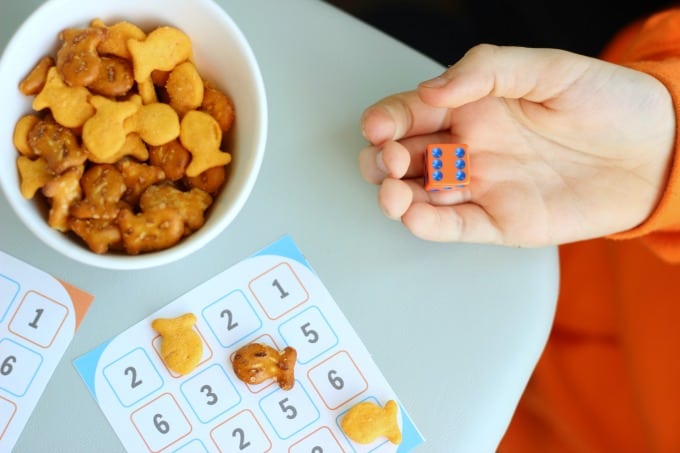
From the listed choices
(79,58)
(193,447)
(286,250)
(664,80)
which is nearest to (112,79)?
(79,58)

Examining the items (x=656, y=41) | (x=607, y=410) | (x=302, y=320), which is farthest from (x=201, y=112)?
(x=607, y=410)

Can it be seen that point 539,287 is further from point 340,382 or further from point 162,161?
point 162,161

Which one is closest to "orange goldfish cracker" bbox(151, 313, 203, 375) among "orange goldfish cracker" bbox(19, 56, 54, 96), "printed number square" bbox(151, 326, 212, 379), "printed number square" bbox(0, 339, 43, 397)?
"printed number square" bbox(151, 326, 212, 379)

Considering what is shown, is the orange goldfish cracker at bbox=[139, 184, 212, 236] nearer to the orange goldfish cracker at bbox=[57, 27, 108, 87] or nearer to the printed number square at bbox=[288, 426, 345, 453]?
the orange goldfish cracker at bbox=[57, 27, 108, 87]

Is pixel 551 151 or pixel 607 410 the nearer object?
pixel 551 151

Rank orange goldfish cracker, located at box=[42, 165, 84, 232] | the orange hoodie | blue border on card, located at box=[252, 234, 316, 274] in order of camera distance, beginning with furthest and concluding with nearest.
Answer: the orange hoodie
blue border on card, located at box=[252, 234, 316, 274]
orange goldfish cracker, located at box=[42, 165, 84, 232]

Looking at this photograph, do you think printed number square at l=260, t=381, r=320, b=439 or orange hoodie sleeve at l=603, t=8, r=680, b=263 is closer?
printed number square at l=260, t=381, r=320, b=439
